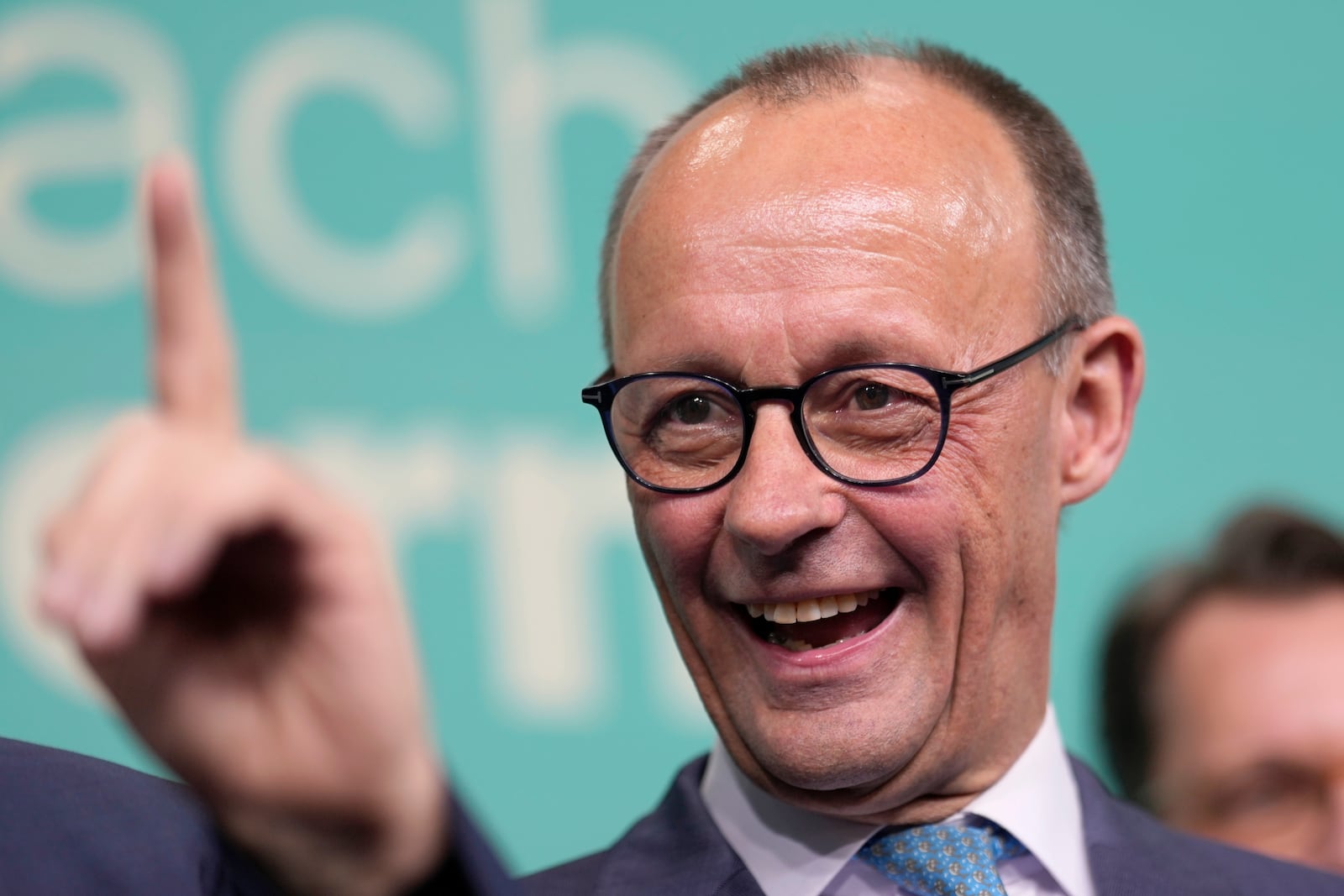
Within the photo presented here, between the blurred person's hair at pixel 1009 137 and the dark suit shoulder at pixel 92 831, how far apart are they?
0.79 metres

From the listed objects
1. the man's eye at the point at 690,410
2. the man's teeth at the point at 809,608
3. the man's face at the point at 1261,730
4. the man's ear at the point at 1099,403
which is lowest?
the man's face at the point at 1261,730

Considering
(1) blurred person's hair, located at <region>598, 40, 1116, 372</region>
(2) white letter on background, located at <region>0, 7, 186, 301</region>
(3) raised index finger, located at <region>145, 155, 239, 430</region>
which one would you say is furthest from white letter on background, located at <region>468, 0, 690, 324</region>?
(3) raised index finger, located at <region>145, 155, 239, 430</region>

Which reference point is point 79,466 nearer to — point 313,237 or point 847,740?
point 313,237

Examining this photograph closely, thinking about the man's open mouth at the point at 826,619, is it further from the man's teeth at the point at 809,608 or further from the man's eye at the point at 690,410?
the man's eye at the point at 690,410

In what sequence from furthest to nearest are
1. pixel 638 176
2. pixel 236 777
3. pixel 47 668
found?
pixel 47 668 → pixel 638 176 → pixel 236 777

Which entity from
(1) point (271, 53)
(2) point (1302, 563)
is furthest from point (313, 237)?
(2) point (1302, 563)

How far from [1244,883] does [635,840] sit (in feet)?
2.43

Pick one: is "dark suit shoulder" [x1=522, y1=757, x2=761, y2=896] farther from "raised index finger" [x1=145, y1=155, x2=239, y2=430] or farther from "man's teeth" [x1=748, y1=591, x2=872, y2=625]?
"raised index finger" [x1=145, y1=155, x2=239, y2=430]

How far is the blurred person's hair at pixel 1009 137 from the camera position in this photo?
76.1 inches

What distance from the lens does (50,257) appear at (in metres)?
3.31

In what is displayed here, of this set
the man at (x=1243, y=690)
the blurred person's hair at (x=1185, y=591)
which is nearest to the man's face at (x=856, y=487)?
the man at (x=1243, y=690)

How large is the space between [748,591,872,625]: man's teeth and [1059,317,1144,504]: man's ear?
335 millimetres

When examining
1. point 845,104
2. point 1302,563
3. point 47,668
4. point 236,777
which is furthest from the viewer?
point 47,668

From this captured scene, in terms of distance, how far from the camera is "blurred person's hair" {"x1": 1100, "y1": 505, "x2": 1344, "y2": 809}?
283cm
